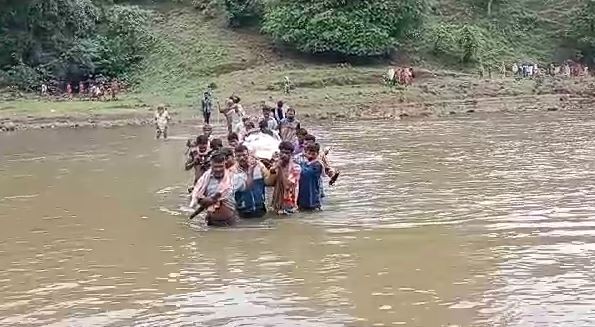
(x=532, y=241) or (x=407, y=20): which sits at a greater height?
(x=407, y=20)

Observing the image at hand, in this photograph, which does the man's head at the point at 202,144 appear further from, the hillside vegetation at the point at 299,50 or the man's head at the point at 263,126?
the hillside vegetation at the point at 299,50

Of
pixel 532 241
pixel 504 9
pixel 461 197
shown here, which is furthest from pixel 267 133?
pixel 504 9

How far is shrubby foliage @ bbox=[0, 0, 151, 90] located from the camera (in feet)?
137

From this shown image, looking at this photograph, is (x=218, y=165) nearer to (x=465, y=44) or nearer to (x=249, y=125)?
(x=249, y=125)

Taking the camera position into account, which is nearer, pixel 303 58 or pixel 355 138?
pixel 355 138

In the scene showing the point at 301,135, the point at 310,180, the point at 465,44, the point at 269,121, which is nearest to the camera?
the point at 310,180

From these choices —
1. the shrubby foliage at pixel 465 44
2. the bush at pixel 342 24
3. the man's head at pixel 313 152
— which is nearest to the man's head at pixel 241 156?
the man's head at pixel 313 152

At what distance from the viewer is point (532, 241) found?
37.3 feet

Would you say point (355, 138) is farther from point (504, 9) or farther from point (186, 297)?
point (504, 9)

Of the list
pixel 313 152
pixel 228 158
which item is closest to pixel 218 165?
pixel 228 158

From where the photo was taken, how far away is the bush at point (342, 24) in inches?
1736

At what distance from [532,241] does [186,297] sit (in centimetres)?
431

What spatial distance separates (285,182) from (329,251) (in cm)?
257

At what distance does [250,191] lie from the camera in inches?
523
